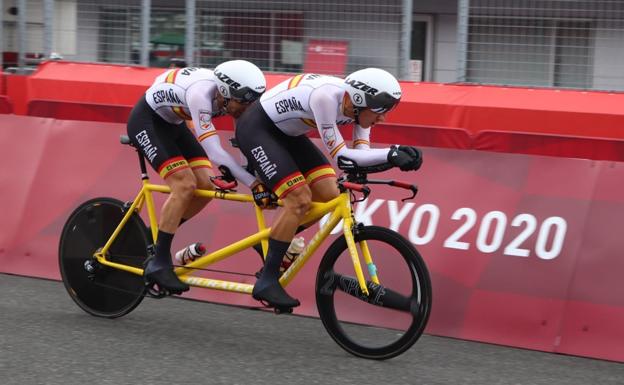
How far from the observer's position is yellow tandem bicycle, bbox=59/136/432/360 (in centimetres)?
606

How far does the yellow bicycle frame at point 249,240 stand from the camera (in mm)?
6156

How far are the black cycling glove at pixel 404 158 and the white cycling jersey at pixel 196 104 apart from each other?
1.05 m

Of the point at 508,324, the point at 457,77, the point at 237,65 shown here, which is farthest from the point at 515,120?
the point at 237,65

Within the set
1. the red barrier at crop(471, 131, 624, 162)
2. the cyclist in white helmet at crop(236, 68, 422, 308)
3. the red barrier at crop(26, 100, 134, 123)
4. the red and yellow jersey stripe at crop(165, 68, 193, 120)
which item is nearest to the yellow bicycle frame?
the cyclist in white helmet at crop(236, 68, 422, 308)

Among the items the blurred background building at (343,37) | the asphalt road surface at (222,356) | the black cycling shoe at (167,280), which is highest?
the blurred background building at (343,37)

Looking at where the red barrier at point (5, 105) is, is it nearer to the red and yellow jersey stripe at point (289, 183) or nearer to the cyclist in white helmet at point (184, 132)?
the cyclist in white helmet at point (184, 132)

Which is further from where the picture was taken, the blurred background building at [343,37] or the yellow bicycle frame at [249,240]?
the blurred background building at [343,37]

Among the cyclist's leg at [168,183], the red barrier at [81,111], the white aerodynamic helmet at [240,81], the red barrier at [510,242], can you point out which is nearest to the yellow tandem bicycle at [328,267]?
the cyclist's leg at [168,183]

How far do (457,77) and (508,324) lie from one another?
393cm

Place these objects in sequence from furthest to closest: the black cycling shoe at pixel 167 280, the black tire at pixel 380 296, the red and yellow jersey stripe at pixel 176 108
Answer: the red and yellow jersey stripe at pixel 176 108 < the black cycling shoe at pixel 167 280 < the black tire at pixel 380 296

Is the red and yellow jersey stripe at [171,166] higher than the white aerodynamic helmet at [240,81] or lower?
lower

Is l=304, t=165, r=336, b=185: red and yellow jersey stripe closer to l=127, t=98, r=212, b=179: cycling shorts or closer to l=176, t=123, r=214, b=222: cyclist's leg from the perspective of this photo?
l=176, t=123, r=214, b=222: cyclist's leg

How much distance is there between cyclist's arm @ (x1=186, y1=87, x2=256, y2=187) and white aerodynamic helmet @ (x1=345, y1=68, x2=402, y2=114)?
0.90 m

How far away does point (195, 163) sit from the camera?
277 inches
